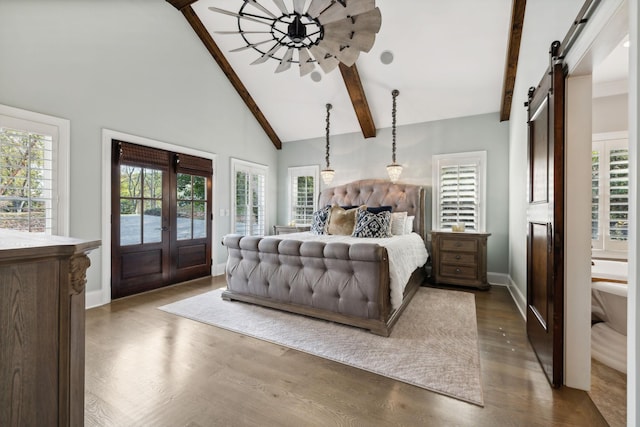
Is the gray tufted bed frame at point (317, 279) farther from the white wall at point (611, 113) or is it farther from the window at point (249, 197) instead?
the white wall at point (611, 113)

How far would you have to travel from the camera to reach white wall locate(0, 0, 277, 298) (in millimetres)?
2934

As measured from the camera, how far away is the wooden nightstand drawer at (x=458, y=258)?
13.9 feet

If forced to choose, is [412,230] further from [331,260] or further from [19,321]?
[19,321]

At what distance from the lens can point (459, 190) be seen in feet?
16.0

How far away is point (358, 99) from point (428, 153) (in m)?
1.57

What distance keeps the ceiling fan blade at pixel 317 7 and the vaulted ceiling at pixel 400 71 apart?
1838 millimetres

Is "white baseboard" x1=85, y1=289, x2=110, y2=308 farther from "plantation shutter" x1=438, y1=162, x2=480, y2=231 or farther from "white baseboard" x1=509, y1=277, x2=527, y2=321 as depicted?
"plantation shutter" x1=438, y1=162, x2=480, y2=231

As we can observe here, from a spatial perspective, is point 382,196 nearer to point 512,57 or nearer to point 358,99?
point 358,99

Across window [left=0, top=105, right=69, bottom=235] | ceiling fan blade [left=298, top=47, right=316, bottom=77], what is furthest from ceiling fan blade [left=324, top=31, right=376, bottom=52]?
window [left=0, top=105, right=69, bottom=235]

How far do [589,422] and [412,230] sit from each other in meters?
3.40

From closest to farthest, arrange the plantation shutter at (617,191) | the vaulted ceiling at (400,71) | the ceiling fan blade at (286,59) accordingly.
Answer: the ceiling fan blade at (286,59) < the vaulted ceiling at (400,71) < the plantation shutter at (617,191)

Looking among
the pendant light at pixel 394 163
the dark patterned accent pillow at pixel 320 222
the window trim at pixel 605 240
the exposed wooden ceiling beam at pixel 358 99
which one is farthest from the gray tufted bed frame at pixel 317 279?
the exposed wooden ceiling beam at pixel 358 99

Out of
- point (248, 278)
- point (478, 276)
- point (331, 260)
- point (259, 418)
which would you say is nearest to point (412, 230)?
point (478, 276)

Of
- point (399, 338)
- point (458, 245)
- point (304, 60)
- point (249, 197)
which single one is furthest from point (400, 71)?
point (399, 338)
